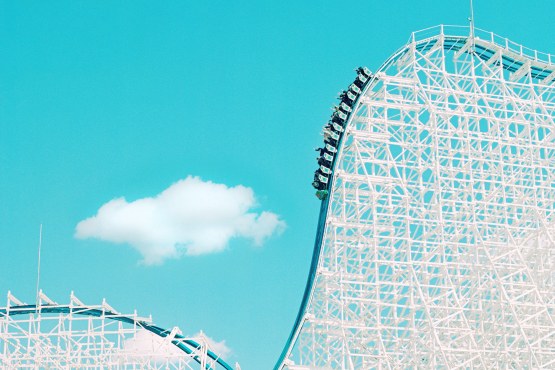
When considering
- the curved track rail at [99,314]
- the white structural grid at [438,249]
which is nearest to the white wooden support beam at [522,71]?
the white structural grid at [438,249]

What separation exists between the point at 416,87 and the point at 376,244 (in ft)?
15.5

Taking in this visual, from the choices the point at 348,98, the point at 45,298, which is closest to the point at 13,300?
the point at 45,298

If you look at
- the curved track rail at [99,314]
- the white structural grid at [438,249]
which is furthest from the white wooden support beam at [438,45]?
the curved track rail at [99,314]

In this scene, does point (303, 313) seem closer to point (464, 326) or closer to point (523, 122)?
point (464, 326)

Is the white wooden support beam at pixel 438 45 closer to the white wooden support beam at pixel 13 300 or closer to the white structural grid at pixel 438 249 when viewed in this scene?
the white structural grid at pixel 438 249

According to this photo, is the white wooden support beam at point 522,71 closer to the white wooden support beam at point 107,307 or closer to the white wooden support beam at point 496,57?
the white wooden support beam at point 496,57

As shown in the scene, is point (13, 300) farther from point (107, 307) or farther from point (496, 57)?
point (496, 57)

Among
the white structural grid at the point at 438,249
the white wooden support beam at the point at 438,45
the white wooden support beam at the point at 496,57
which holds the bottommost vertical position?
the white structural grid at the point at 438,249

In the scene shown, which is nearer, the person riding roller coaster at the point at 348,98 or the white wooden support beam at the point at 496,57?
the person riding roller coaster at the point at 348,98

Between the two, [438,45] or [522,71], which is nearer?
[438,45]

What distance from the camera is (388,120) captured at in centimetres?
2289

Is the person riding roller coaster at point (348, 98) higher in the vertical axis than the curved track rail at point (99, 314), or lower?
higher

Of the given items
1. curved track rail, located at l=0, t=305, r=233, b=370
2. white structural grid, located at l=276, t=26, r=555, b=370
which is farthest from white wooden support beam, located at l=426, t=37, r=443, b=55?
curved track rail, located at l=0, t=305, r=233, b=370

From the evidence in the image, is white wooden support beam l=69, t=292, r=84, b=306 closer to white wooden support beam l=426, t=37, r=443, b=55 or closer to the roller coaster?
the roller coaster
